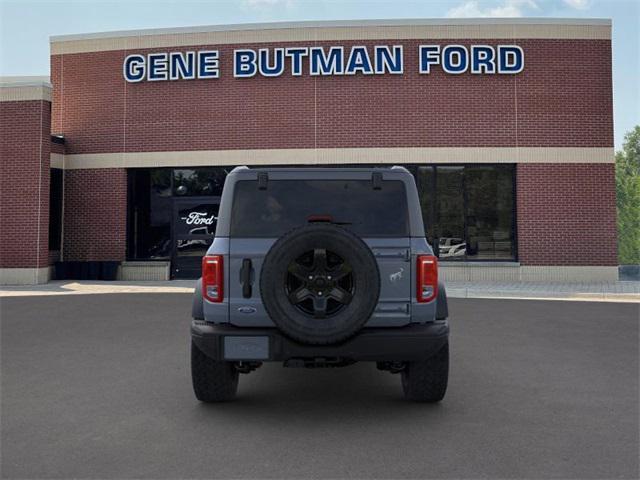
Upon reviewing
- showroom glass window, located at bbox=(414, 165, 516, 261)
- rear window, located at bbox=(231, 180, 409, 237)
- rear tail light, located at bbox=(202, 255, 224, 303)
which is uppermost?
showroom glass window, located at bbox=(414, 165, 516, 261)

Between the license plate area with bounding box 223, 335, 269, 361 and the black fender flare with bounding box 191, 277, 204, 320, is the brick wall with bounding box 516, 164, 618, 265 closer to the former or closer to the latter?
the black fender flare with bounding box 191, 277, 204, 320

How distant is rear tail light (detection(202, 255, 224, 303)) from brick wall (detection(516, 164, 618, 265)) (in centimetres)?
1514

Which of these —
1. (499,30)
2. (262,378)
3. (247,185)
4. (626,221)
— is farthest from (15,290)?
(626,221)

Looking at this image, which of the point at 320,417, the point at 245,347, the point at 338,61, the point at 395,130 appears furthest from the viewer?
the point at 338,61

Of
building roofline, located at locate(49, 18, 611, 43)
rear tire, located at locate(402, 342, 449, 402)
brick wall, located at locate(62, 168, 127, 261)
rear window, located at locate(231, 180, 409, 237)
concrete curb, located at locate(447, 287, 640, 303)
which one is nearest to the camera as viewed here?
rear window, located at locate(231, 180, 409, 237)

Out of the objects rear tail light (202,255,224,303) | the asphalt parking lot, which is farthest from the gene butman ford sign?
rear tail light (202,255,224,303)

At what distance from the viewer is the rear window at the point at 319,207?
15.5 feet

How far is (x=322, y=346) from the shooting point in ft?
14.3

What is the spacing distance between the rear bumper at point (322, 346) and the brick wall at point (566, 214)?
1456cm

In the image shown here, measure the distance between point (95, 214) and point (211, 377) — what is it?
15997 mm

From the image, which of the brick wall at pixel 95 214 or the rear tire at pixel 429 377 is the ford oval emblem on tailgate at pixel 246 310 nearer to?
the rear tire at pixel 429 377

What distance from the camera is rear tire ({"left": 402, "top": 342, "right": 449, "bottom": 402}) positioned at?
489 cm

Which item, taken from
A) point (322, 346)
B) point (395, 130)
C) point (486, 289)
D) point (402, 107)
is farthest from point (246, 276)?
point (402, 107)

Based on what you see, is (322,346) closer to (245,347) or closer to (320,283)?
(320,283)
